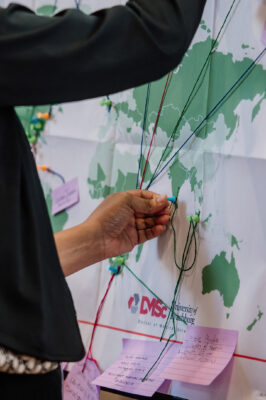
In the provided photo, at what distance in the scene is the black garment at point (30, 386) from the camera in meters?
0.71

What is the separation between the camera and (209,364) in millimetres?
957

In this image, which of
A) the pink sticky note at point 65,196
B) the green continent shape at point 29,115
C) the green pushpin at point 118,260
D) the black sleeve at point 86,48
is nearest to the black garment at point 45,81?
the black sleeve at point 86,48

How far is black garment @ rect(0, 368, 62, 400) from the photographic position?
2.34 feet

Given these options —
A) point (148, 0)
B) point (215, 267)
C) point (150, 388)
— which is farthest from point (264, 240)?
point (148, 0)

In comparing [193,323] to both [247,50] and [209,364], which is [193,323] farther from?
[247,50]

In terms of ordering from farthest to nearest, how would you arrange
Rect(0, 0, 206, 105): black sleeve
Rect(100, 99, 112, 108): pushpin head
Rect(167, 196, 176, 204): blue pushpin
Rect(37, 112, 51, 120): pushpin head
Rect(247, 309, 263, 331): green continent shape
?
Rect(37, 112, 51, 120): pushpin head
Rect(100, 99, 112, 108): pushpin head
Rect(167, 196, 176, 204): blue pushpin
Rect(247, 309, 263, 331): green continent shape
Rect(0, 0, 206, 105): black sleeve

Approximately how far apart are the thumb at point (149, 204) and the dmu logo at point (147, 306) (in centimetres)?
18

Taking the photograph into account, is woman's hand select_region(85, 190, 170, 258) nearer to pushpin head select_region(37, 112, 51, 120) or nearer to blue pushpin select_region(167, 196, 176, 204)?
blue pushpin select_region(167, 196, 176, 204)

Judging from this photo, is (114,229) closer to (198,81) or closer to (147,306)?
(147,306)

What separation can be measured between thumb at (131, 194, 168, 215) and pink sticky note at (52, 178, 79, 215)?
0.23m

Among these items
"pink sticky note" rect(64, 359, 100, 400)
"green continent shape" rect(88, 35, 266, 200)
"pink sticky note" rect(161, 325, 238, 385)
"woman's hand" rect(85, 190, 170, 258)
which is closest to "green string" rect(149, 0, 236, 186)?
"green continent shape" rect(88, 35, 266, 200)

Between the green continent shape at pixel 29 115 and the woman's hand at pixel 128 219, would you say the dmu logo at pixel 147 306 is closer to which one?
the woman's hand at pixel 128 219

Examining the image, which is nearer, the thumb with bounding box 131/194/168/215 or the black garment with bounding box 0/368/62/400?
the black garment with bounding box 0/368/62/400

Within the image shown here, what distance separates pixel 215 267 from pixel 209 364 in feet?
0.55
